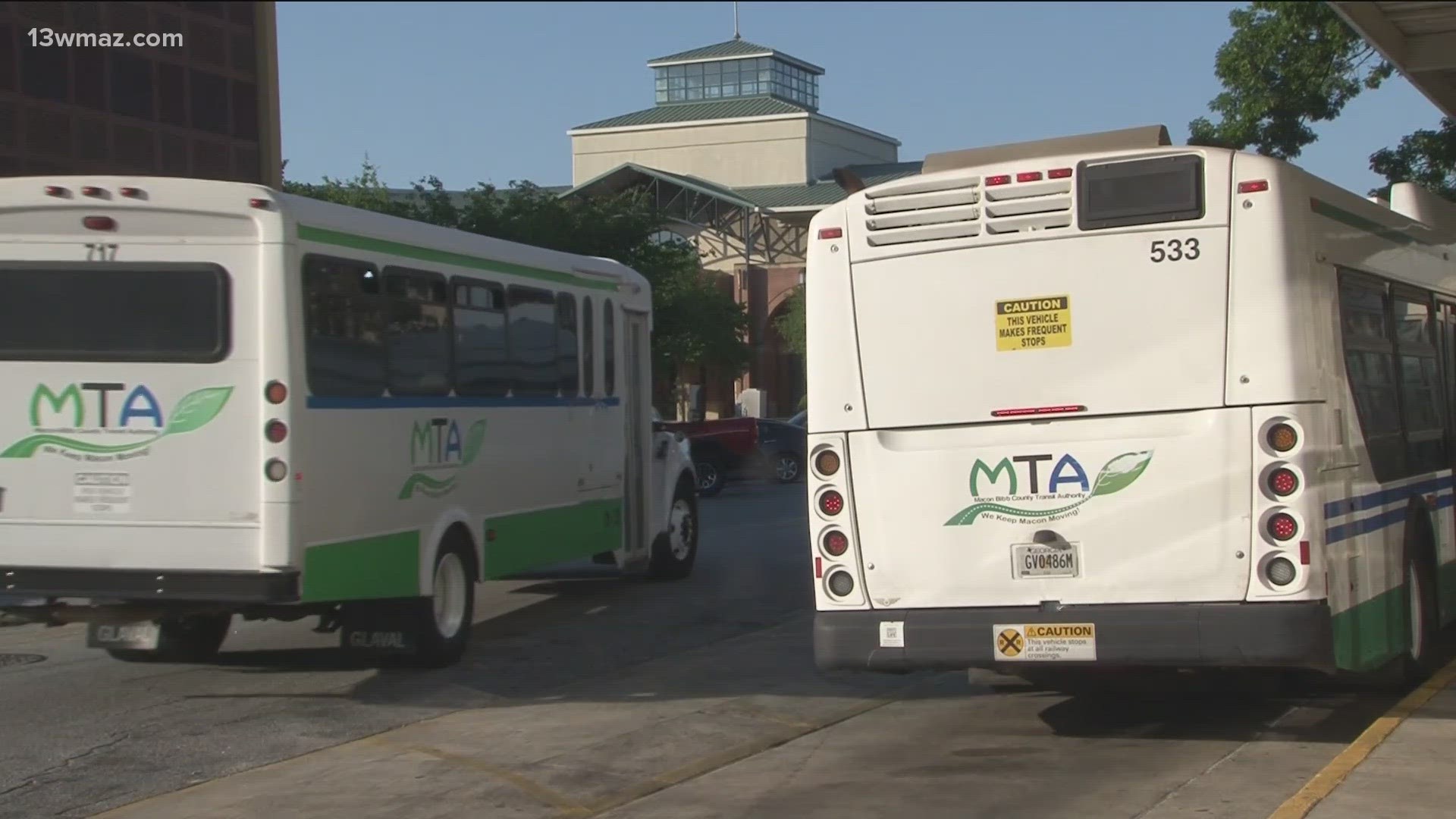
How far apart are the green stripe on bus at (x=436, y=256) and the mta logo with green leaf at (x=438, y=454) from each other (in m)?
1.12

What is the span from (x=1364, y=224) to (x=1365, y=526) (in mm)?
1742

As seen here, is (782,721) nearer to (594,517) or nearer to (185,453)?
(185,453)

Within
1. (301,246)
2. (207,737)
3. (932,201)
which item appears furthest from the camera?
(301,246)

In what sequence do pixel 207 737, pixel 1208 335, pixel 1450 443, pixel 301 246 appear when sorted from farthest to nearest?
pixel 1450 443, pixel 301 246, pixel 207 737, pixel 1208 335

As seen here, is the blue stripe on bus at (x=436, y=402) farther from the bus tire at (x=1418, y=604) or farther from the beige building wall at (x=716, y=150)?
the beige building wall at (x=716, y=150)

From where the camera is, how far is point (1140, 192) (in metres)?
8.48

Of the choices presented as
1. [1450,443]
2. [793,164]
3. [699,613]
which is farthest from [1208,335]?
[793,164]

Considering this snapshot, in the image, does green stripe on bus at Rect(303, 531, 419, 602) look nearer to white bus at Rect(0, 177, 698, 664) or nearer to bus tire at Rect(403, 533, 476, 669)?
white bus at Rect(0, 177, 698, 664)

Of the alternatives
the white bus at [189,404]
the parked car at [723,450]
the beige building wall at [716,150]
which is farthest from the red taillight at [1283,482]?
the beige building wall at [716,150]

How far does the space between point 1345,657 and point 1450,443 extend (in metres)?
3.66

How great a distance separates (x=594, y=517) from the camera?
49.7 ft

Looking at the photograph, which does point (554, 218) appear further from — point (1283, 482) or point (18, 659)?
point (1283, 482)

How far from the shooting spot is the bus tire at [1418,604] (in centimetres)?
1001

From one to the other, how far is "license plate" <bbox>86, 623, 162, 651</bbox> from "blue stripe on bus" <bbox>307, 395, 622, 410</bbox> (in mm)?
1681
